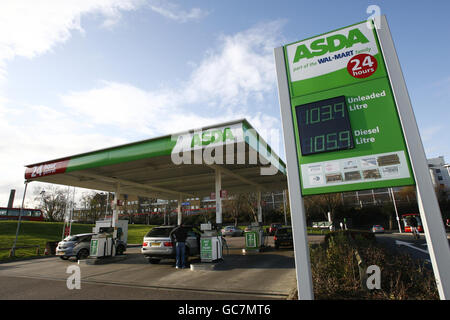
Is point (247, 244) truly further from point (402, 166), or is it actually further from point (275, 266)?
point (402, 166)

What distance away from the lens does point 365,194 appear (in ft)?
161

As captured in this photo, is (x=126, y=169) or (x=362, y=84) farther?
(x=126, y=169)

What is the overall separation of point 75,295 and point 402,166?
818 cm

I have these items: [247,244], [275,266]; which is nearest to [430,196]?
[275,266]

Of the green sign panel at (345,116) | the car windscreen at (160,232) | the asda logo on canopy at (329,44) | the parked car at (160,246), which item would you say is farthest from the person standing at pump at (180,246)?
the asda logo on canopy at (329,44)

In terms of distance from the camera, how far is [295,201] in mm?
4617

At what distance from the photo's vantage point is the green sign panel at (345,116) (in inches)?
168

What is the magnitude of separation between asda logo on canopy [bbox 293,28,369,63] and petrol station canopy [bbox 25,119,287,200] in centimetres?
444

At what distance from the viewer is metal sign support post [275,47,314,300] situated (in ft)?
14.1

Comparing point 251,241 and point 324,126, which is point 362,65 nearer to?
point 324,126

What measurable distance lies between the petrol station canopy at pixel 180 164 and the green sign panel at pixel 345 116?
14.9 ft

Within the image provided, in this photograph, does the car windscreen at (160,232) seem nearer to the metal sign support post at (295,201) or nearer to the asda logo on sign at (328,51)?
the metal sign support post at (295,201)

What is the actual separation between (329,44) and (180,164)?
1023 centimetres

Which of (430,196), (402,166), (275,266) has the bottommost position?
(275,266)
